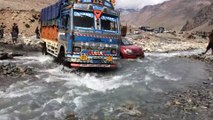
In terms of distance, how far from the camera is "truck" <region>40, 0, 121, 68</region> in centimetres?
1670

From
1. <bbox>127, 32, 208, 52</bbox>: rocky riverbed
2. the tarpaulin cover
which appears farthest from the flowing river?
<bbox>127, 32, 208, 52</bbox>: rocky riverbed

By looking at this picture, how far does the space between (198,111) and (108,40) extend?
24.1 feet

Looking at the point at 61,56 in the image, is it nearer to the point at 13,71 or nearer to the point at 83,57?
the point at 83,57

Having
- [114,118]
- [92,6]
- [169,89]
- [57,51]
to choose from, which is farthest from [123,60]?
[114,118]

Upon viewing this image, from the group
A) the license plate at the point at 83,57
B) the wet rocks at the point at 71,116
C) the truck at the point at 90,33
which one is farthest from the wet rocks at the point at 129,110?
the truck at the point at 90,33

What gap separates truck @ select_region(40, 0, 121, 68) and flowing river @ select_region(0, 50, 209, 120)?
0.82 metres

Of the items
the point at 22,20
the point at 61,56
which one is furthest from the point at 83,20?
the point at 22,20

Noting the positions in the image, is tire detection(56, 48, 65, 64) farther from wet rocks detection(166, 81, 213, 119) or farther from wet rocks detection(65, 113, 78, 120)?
wet rocks detection(65, 113, 78, 120)

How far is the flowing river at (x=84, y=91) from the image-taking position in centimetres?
1044

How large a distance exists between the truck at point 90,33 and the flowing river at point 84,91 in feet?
2.70

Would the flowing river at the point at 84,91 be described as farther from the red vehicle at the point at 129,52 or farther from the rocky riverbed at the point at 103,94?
the red vehicle at the point at 129,52

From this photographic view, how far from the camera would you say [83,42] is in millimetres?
16719

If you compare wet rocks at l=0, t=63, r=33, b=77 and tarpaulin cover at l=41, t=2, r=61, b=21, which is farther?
tarpaulin cover at l=41, t=2, r=61, b=21

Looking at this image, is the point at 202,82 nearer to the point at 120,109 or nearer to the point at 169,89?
the point at 169,89
